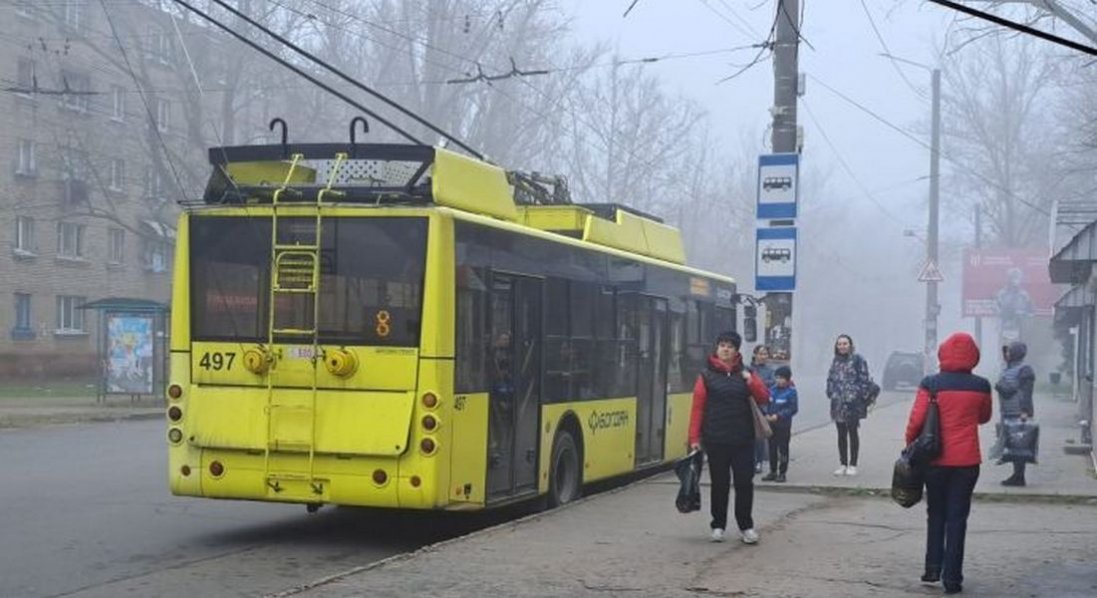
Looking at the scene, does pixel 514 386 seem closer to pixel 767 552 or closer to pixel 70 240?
pixel 767 552

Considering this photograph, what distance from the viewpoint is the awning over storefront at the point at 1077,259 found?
16.4 m

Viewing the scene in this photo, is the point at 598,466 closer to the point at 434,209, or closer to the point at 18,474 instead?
the point at 434,209

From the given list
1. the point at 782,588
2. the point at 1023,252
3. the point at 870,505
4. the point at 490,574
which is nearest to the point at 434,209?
the point at 490,574

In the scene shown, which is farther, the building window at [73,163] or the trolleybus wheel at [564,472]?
the building window at [73,163]

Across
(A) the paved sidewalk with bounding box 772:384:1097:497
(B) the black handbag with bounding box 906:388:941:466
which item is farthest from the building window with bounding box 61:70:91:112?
(B) the black handbag with bounding box 906:388:941:466

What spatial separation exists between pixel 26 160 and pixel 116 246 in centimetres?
546

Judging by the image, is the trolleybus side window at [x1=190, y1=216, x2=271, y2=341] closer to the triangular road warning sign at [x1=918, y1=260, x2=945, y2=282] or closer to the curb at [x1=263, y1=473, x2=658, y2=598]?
the curb at [x1=263, y1=473, x2=658, y2=598]

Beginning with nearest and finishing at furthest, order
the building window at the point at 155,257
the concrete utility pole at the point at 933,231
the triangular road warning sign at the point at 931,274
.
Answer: the triangular road warning sign at the point at 931,274 → the concrete utility pole at the point at 933,231 → the building window at the point at 155,257

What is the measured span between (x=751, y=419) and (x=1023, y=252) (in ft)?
154

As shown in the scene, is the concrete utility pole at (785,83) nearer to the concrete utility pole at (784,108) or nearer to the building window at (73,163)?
the concrete utility pole at (784,108)

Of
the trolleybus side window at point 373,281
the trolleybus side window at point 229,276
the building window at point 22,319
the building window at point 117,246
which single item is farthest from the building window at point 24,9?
the trolleybus side window at point 373,281

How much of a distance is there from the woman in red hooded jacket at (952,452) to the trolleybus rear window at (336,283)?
3.85 metres

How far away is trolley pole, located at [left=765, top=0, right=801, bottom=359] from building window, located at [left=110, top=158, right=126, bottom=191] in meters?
30.1

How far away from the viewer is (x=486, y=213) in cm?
1177
